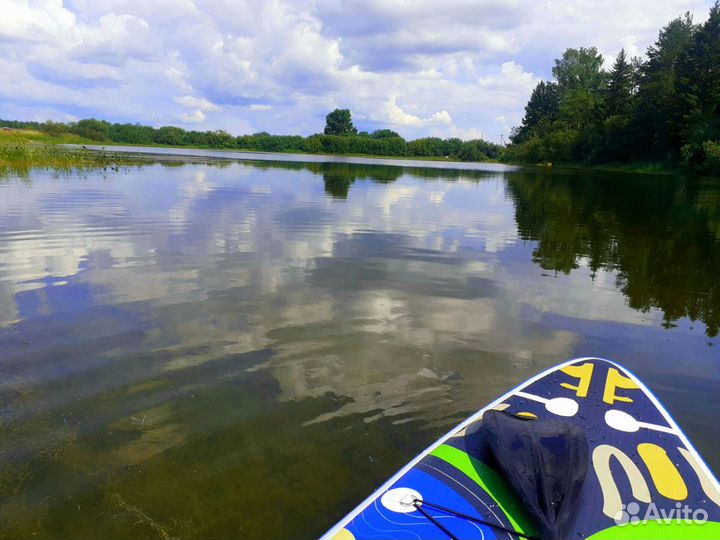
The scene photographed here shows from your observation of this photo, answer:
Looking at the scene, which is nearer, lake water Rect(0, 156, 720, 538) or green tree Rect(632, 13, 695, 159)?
lake water Rect(0, 156, 720, 538)

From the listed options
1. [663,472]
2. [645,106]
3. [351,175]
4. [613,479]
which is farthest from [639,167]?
[613,479]

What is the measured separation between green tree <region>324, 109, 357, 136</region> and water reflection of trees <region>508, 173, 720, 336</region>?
16279cm

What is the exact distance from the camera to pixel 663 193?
32.8 meters

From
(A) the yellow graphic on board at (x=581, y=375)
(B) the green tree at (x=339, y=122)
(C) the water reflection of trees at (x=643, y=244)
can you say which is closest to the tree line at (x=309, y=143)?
(B) the green tree at (x=339, y=122)

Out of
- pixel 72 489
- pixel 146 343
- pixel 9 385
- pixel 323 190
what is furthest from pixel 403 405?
pixel 323 190

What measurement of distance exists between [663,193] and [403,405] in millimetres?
35499

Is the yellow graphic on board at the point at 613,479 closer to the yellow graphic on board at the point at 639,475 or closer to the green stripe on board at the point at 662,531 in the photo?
the yellow graphic on board at the point at 639,475

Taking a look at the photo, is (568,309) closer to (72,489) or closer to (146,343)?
(146,343)

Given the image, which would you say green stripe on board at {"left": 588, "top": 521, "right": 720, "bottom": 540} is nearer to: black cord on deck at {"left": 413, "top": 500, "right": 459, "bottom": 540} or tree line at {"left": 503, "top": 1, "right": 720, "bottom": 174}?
black cord on deck at {"left": 413, "top": 500, "right": 459, "bottom": 540}

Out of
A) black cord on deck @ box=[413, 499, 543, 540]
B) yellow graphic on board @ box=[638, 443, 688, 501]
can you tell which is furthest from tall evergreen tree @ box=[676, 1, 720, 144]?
black cord on deck @ box=[413, 499, 543, 540]

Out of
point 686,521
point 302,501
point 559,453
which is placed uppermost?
point 559,453

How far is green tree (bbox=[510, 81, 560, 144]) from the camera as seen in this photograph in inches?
4146

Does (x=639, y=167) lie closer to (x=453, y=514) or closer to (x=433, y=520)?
(x=453, y=514)

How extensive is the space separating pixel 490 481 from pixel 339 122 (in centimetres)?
18765
